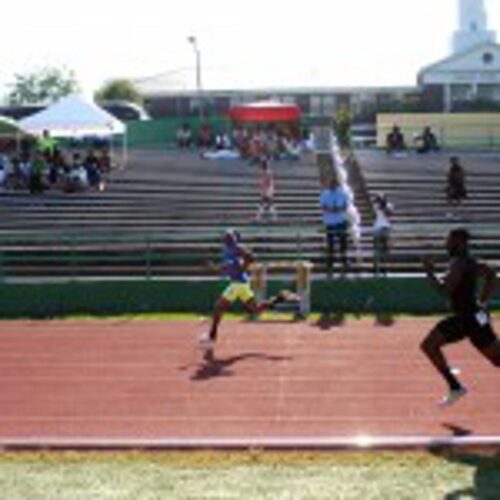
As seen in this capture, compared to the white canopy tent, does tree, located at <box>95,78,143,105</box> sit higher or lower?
higher

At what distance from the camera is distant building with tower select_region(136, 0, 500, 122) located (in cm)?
5516

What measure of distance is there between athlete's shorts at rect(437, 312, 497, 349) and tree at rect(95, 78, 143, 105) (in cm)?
5130

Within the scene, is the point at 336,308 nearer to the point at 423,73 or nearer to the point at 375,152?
the point at 375,152

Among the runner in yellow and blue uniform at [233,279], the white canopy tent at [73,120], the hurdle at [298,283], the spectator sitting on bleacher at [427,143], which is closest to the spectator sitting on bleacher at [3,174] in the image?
the white canopy tent at [73,120]

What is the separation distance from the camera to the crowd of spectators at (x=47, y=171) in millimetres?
29578

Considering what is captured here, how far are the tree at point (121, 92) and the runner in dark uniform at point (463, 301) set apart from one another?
168 feet

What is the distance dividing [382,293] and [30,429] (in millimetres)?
9404

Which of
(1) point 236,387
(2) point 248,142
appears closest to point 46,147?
(2) point 248,142

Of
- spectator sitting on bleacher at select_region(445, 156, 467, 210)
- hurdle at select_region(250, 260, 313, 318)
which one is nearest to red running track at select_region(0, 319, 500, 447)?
hurdle at select_region(250, 260, 313, 318)

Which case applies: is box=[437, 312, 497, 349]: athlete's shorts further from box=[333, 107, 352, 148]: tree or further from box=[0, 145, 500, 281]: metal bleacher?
box=[333, 107, 352, 148]: tree

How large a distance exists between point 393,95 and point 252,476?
47.8 metres

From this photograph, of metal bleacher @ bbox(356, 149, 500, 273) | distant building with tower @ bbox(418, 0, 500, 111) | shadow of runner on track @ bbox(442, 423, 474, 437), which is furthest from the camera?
distant building with tower @ bbox(418, 0, 500, 111)

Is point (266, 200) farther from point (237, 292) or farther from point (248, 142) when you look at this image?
point (237, 292)

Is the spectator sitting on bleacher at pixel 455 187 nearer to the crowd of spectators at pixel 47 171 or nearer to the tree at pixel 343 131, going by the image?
the crowd of spectators at pixel 47 171
